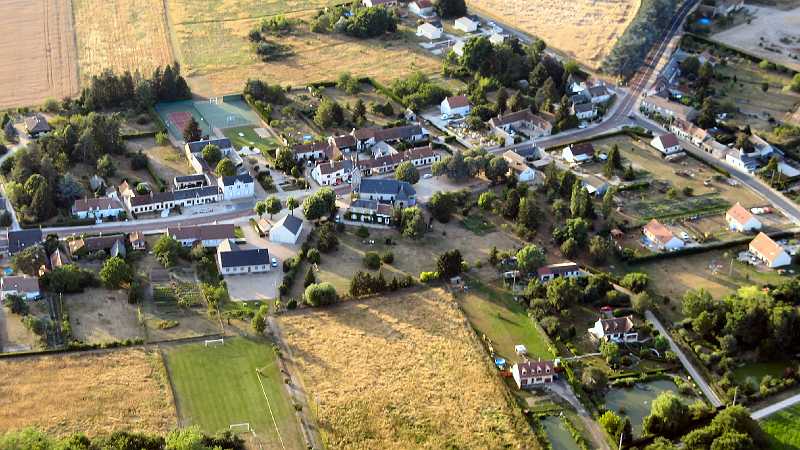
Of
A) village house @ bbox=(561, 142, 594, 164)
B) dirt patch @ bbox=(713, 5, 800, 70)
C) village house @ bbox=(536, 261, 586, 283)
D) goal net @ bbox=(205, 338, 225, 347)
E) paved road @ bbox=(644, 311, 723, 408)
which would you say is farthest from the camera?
dirt patch @ bbox=(713, 5, 800, 70)

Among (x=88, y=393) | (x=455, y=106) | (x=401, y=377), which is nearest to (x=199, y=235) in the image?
(x=88, y=393)

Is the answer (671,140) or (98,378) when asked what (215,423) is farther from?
(671,140)

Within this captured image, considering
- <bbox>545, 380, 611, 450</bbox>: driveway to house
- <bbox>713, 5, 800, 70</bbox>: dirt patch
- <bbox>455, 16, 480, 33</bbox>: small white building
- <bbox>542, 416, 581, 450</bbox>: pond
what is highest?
<bbox>713, 5, 800, 70</bbox>: dirt patch

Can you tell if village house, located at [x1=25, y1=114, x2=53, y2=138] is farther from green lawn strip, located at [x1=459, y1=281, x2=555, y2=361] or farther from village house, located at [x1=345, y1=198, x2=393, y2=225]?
green lawn strip, located at [x1=459, y1=281, x2=555, y2=361]

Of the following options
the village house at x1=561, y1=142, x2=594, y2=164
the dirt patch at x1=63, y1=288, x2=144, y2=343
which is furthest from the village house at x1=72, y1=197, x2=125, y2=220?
the village house at x1=561, y1=142, x2=594, y2=164

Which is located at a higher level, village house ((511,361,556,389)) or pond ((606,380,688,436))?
village house ((511,361,556,389))

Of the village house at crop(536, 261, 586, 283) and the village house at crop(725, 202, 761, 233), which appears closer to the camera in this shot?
the village house at crop(536, 261, 586, 283)

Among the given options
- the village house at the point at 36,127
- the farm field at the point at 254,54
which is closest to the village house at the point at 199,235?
the village house at the point at 36,127

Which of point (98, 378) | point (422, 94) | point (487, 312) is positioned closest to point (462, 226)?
point (487, 312)
